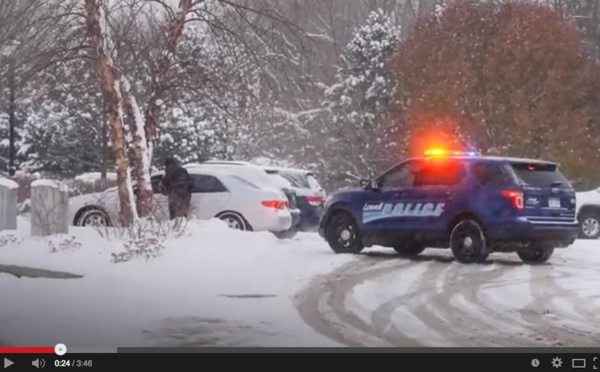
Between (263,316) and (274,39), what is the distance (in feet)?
6.30

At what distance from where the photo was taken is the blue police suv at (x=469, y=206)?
5773 millimetres

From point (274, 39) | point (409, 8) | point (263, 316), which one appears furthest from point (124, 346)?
point (274, 39)

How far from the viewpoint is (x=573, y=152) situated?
503 cm

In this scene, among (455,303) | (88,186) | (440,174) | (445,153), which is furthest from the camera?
(440,174)

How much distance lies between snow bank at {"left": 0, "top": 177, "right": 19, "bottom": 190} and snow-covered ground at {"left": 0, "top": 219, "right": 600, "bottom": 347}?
0.78 feet

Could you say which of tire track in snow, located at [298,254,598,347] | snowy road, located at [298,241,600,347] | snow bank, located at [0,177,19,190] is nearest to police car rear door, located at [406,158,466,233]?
snowy road, located at [298,241,600,347]

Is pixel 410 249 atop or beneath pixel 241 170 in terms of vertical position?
beneath

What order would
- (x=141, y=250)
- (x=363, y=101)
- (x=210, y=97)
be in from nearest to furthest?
(x=141, y=250) < (x=363, y=101) < (x=210, y=97)

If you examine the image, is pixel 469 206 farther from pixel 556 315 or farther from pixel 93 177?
pixel 93 177

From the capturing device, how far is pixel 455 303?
4.20m

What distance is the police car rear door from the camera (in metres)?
6.16

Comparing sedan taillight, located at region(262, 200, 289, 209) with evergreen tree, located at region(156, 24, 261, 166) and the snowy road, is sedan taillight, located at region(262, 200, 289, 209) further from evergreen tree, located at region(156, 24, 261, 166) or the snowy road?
evergreen tree, located at region(156, 24, 261, 166)

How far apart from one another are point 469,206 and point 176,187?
1.91 m
